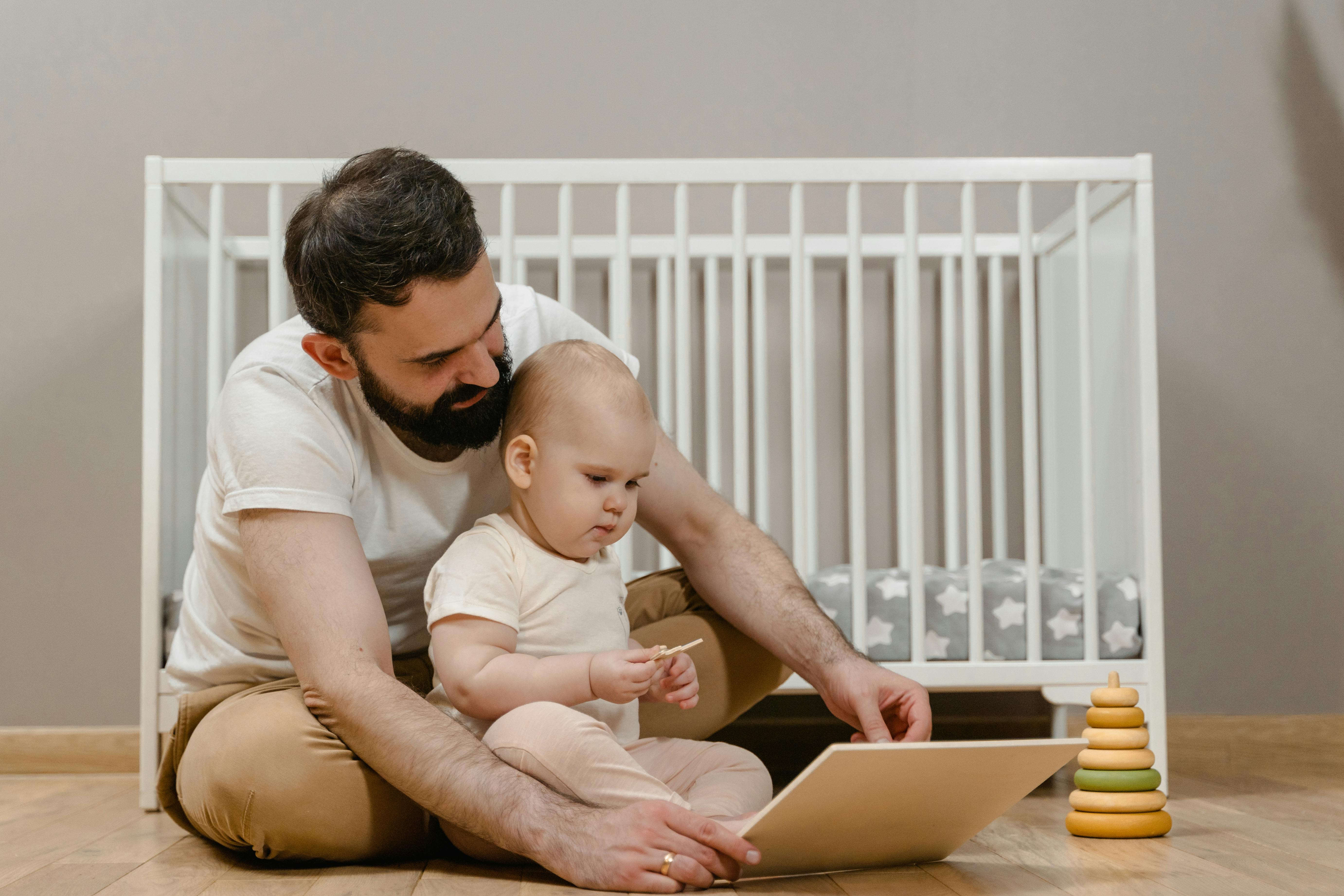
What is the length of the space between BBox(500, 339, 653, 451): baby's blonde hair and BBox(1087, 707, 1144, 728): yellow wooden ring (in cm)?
58

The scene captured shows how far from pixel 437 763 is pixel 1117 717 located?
717 mm

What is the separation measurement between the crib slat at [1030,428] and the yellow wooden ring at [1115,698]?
30 centimetres

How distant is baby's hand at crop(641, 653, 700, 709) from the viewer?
0.99 metres

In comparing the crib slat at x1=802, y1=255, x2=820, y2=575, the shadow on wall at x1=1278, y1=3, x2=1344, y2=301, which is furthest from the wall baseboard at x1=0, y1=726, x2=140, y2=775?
the shadow on wall at x1=1278, y1=3, x2=1344, y2=301

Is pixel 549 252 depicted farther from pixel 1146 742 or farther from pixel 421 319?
pixel 1146 742

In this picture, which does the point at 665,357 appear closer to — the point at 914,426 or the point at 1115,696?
the point at 914,426

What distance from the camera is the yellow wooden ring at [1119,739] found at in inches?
45.9

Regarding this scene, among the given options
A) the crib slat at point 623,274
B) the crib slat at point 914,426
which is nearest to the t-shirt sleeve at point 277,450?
the crib slat at point 623,274

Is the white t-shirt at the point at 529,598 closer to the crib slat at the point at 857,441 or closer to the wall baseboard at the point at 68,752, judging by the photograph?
the crib slat at the point at 857,441

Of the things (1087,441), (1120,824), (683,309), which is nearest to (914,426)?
(1087,441)

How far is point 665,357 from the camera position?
185cm

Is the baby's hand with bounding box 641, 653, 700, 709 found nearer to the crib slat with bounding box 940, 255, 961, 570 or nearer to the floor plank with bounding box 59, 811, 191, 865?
the floor plank with bounding box 59, 811, 191, 865

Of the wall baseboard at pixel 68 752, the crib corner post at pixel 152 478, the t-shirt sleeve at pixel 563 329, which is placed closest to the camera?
the t-shirt sleeve at pixel 563 329

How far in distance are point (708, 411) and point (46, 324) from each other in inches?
45.9
